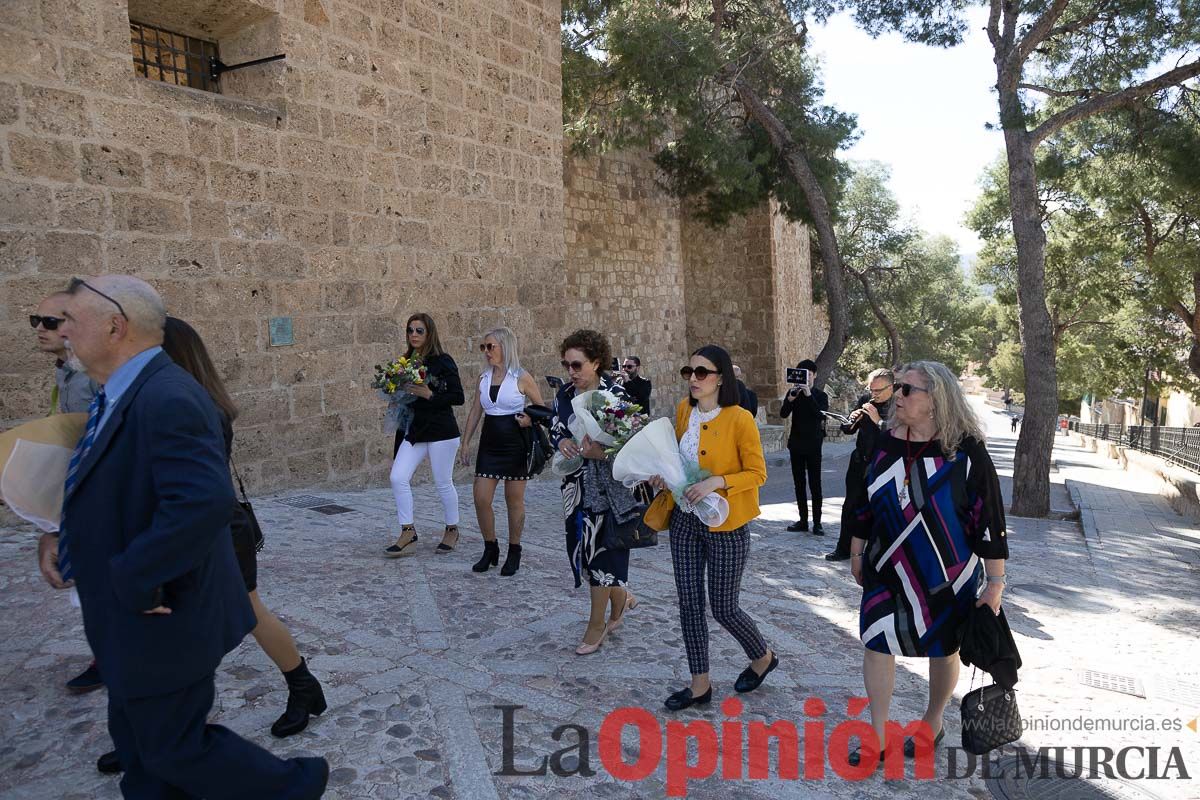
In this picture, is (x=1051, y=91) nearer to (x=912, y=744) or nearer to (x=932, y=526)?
(x=932, y=526)

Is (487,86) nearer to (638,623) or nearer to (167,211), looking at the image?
(167,211)

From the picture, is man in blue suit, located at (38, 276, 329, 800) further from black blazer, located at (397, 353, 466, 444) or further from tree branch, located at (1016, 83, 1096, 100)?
tree branch, located at (1016, 83, 1096, 100)

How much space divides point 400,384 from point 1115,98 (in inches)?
394

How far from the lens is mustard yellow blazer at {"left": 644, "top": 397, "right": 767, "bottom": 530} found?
3596mm

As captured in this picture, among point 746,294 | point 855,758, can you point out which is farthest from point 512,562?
point 746,294

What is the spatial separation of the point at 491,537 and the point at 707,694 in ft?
7.57

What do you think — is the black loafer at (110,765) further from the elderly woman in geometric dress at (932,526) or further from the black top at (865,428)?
the black top at (865,428)

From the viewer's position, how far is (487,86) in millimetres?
9695

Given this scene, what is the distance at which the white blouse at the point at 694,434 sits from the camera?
371 cm

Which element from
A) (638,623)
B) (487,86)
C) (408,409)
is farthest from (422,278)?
(638,623)

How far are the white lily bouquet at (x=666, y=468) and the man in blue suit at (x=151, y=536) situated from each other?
6.09 feet

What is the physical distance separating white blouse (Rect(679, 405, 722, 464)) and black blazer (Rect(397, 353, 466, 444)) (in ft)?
7.57

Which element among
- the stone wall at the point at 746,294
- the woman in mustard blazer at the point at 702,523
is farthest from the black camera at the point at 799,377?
the stone wall at the point at 746,294

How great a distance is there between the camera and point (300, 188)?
25.4 feet
